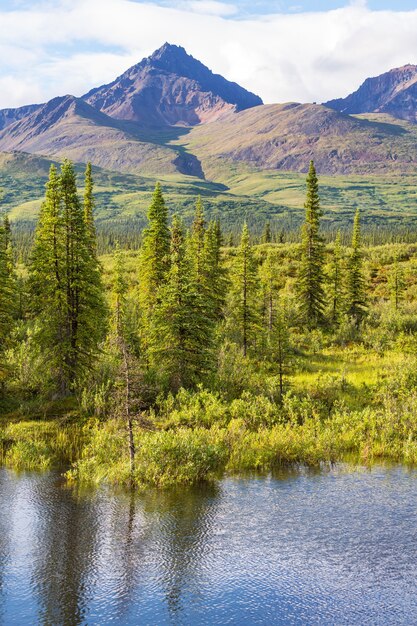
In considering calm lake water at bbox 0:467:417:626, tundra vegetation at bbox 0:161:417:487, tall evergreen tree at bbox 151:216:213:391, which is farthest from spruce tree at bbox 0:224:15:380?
calm lake water at bbox 0:467:417:626

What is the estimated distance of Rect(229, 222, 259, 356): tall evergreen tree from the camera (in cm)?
5147

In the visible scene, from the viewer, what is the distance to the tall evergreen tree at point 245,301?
5147 centimetres

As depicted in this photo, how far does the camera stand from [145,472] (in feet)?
84.1

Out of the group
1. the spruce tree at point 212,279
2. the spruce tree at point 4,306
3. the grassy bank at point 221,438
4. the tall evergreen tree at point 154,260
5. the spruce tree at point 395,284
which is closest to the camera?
the grassy bank at point 221,438

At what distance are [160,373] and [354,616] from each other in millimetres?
23352

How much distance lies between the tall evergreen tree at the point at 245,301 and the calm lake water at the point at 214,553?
25946 millimetres

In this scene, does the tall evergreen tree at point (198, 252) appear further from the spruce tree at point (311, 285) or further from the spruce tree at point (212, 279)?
the spruce tree at point (311, 285)

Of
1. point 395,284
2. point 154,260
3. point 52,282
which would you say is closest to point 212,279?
point 154,260

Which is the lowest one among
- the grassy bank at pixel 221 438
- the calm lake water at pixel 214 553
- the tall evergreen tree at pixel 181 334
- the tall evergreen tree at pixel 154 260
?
the calm lake water at pixel 214 553

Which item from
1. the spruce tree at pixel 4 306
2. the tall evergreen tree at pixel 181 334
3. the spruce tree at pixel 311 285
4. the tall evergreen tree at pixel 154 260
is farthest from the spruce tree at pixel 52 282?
the spruce tree at pixel 311 285

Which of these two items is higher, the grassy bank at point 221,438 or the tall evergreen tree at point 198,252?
the tall evergreen tree at point 198,252

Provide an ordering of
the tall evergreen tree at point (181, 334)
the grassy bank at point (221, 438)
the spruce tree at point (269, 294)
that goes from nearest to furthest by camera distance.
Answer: the grassy bank at point (221, 438)
the tall evergreen tree at point (181, 334)
the spruce tree at point (269, 294)

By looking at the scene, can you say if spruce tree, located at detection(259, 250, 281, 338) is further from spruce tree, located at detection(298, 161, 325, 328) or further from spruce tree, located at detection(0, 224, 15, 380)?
spruce tree, located at detection(0, 224, 15, 380)

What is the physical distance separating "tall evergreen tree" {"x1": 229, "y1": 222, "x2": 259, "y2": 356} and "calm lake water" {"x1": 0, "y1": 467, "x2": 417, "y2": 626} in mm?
25946
